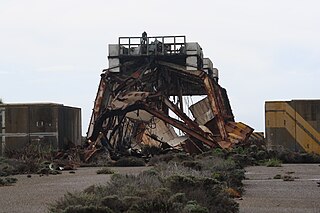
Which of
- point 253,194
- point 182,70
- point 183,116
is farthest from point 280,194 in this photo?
point 182,70

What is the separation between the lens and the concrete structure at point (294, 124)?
39.9 metres

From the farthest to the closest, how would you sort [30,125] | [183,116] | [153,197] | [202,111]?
[202,111] → [183,116] → [30,125] → [153,197]

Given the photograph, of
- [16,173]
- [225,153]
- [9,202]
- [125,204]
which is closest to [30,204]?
[9,202]

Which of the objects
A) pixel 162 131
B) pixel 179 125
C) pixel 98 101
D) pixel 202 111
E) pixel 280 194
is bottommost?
pixel 280 194

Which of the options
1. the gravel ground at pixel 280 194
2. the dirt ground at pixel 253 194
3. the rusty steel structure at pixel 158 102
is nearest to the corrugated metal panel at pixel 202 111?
the rusty steel structure at pixel 158 102

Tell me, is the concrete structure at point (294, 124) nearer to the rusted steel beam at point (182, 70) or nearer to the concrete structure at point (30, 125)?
the rusted steel beam at point (182, 70)

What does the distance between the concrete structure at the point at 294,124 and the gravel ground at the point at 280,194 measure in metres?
10.3

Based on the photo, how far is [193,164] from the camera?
89.5 feet

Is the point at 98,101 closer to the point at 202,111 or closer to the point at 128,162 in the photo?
the point at 202,111

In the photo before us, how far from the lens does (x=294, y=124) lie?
40.1 meters

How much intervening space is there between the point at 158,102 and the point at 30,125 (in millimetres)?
8178

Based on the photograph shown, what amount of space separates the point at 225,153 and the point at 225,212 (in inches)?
921

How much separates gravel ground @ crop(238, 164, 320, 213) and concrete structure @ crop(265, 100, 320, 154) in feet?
33.9

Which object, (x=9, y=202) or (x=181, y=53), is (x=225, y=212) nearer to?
(x=9, y=202)
